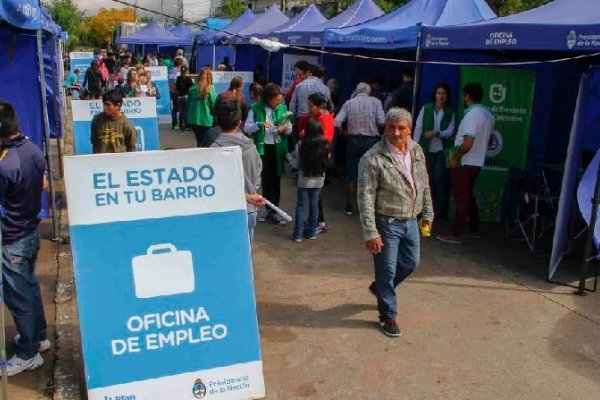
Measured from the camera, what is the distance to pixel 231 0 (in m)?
58.6

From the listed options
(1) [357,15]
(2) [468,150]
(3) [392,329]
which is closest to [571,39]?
(2) [468,150]

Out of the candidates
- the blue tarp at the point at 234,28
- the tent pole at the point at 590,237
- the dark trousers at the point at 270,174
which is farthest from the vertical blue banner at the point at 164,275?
the blue tarp at the point at 234,28

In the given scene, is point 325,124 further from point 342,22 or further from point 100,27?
point 100,27

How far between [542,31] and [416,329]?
10.1ft

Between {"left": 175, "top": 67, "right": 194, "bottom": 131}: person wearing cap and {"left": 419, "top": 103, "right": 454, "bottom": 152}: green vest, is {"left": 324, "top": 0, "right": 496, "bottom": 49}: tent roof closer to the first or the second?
{"left": 419, "top": 103, "right": 454, "bottom": 152}: green vest

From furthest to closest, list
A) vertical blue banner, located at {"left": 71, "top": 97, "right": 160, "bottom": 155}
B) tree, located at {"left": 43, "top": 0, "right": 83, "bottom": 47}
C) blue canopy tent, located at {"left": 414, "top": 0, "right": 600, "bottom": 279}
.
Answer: tree, located at {"left": 43, "top": 0, "right": 83, "bottom": 47}
vertical blue banner, located at {"left": 71, "top": 97, "right": 160, "bottom": 155}
blue canopy tent, located at {"left": 414, "top": 0, "right": 600, "bottom": 279}

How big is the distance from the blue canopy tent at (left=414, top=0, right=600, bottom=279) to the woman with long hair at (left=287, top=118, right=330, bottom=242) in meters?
1.94

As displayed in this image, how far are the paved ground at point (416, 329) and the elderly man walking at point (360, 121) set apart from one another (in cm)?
157

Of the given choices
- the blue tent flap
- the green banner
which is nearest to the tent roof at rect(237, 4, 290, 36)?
the green banner

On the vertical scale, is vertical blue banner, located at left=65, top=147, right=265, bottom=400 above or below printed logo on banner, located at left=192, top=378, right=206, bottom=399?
above

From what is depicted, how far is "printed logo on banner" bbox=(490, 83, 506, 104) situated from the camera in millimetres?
7559

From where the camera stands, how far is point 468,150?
6.78 meters

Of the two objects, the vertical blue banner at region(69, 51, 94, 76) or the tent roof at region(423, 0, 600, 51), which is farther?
the vertical blue banner at region(69, 51, 94, 76)

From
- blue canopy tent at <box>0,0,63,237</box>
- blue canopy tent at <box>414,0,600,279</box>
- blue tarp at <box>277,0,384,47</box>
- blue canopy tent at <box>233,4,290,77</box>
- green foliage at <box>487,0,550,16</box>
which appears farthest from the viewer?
green foliage at <box>487,0,550,16</box>
